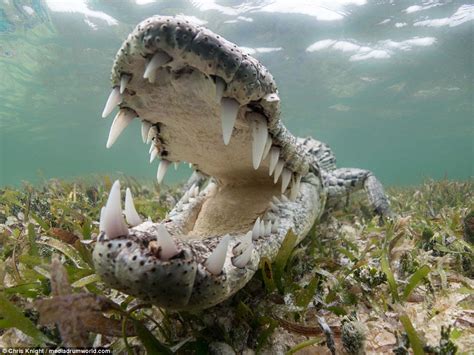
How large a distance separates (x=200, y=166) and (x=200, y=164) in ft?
0.17

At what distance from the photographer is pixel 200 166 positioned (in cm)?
→ 248

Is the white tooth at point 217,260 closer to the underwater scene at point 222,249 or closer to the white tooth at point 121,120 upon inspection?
the underwater scene at point 222,249

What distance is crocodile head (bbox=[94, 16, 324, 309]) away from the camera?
112cm

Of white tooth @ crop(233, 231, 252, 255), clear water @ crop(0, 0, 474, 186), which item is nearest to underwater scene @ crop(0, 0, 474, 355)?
white tooth @ crop(233, 231, 252, 255)

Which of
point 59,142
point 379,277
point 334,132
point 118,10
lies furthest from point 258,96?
point 59,142

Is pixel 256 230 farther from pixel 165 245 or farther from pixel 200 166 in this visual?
pixel 200 166

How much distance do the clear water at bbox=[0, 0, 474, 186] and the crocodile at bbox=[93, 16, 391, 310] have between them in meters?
5.24

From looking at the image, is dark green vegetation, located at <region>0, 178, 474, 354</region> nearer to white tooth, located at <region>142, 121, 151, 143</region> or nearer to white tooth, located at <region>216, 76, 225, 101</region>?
white tooth, located at <region>142, 121, 151, 143</region>

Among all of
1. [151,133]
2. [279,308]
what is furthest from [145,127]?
[279,308]

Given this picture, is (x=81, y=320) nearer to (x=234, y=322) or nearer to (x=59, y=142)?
(x=234, y=322)

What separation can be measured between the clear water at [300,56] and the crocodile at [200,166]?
206 inches

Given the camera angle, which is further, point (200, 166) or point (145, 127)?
point (200, 166)

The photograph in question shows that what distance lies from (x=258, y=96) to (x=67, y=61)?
23.3 meters

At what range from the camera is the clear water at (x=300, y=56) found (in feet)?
47.7
